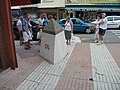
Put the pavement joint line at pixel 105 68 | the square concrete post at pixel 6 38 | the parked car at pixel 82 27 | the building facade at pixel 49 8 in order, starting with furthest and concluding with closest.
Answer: the building facade at pixel 49 8 → the parked car at pixel 82 27 → the square concrete post at pixel 6 38 → the pavement joint line at pixel 105 68

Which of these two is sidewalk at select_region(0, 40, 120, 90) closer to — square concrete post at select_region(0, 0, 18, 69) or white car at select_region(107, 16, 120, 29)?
square concrete post at select_region(0, 0, 18, 69)

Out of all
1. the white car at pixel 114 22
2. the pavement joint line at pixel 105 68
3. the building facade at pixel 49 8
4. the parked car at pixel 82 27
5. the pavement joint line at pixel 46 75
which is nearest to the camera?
the pavement joint line at pixel 46 75

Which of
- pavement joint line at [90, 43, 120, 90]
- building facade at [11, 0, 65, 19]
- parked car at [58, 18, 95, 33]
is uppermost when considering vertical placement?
building facade at [11, 0, 65, 19]

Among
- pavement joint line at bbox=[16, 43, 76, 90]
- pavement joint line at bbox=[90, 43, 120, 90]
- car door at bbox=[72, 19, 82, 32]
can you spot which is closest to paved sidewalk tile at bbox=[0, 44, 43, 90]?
pavement joint line at bbox=[16, 43, 76, 90]

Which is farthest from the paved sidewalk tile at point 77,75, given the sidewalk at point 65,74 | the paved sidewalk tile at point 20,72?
the paved sidewalk tile at point 20,72

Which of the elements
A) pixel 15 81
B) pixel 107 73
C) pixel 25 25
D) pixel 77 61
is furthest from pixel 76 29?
pixel 15 81

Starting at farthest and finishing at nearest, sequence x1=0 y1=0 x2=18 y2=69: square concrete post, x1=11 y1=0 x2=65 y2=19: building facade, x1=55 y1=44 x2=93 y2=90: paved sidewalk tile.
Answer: x1=11 y1=0 x2=65 y2=19: building facade < x1=0 y1=0 x2=18 y2=69: square concrete post < x1=55 y1=44 x2=93 y2=90: paved sidewalk tile

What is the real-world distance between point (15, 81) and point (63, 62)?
2.25 meters

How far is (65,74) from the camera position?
218 inches

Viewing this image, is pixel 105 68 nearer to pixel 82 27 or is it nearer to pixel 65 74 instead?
pixel 65 74

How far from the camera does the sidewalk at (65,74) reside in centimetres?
472

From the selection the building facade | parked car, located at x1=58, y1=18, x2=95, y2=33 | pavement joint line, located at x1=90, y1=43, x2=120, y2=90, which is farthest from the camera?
the building facade

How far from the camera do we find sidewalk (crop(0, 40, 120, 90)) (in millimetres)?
4723

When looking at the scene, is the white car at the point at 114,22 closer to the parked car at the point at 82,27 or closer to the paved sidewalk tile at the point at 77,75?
the parked car at the point at 82,27
